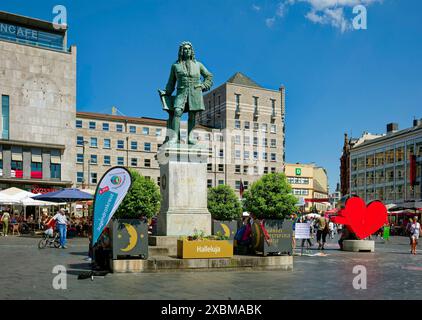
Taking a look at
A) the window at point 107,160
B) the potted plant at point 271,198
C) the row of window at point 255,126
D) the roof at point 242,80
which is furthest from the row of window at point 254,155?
the potted plant at point 271,198

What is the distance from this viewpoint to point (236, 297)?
1008 cm

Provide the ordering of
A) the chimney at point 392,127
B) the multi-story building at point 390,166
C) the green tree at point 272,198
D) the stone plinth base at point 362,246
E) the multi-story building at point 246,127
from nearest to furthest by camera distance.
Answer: the green tree at point 272,198
the stone plinth base at point 362,246
the multi-story building at point 390,166
the chimney at point 392,127
the multi-story building at point 246,127

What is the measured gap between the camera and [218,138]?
97.1 m

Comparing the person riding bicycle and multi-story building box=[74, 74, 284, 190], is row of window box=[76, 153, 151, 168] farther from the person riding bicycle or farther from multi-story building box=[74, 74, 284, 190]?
the person riding bicycle

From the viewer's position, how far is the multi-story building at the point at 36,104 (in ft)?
212

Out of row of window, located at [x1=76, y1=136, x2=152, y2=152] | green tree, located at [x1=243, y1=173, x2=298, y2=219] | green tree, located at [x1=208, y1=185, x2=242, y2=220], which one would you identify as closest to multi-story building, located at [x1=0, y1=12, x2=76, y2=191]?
row of window, located at [x1=76, y1=136, x2=152, y2=152]

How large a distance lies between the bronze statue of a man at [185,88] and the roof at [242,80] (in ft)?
281

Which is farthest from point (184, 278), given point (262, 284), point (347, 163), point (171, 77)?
point (347, 163)

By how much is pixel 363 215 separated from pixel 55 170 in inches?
2024

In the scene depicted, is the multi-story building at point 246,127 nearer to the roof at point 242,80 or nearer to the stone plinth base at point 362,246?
the roof at point 242,80

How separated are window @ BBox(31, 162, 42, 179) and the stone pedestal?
53.7 metres

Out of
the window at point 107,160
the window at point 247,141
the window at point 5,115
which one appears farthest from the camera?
the window at point 247,141
